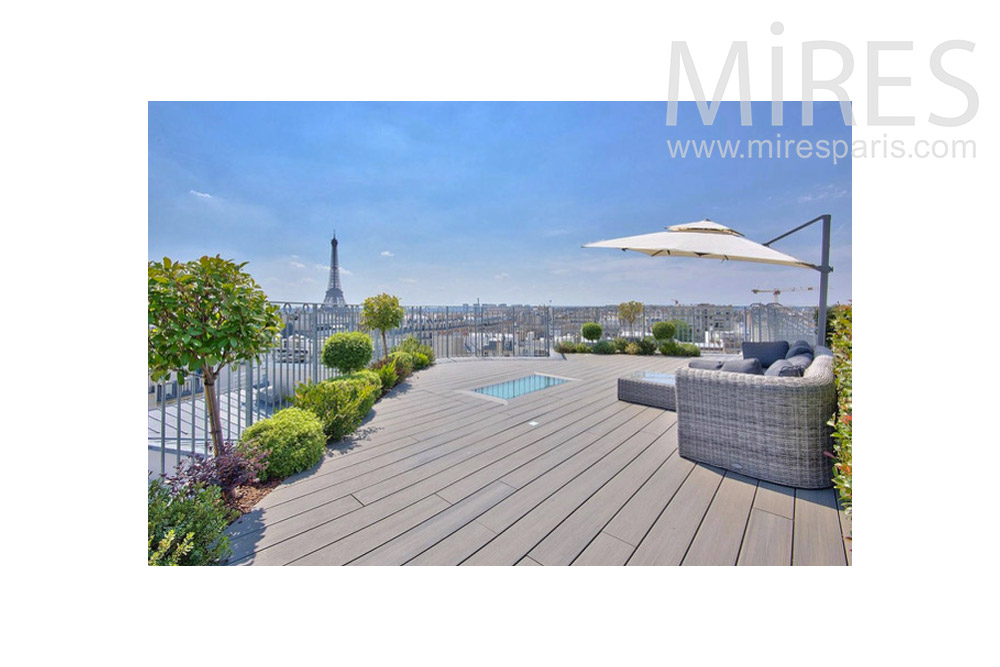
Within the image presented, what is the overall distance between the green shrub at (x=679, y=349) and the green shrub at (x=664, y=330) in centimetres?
19

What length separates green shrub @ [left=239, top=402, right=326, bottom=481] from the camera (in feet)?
7.11

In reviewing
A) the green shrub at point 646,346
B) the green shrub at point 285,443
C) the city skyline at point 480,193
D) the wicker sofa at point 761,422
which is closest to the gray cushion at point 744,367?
the wicker sofa at point 761,422

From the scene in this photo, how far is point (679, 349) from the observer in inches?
327

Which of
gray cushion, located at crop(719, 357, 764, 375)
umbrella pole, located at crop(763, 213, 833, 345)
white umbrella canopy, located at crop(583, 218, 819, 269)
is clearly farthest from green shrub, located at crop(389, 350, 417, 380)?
umbrella pole, located at crop(763, 213, 833, 345)

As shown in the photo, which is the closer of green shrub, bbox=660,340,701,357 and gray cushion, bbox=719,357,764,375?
gray cushion, bbox=719,357,764,375

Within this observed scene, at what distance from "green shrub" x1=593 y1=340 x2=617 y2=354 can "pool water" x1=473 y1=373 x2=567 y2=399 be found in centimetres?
350

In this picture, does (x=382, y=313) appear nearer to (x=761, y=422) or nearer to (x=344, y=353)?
(x=344, y=353)

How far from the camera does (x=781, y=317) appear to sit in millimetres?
6648

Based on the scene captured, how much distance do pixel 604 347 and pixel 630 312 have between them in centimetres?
145

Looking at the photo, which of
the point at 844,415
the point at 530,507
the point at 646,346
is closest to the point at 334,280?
the point at 646,346

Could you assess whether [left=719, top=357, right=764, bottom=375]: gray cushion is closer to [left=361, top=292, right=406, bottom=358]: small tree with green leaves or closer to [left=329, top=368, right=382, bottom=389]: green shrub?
[left=329, top=368, right=382, bottom=389]: green shrub

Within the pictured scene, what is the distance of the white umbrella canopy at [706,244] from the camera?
3002 mm
